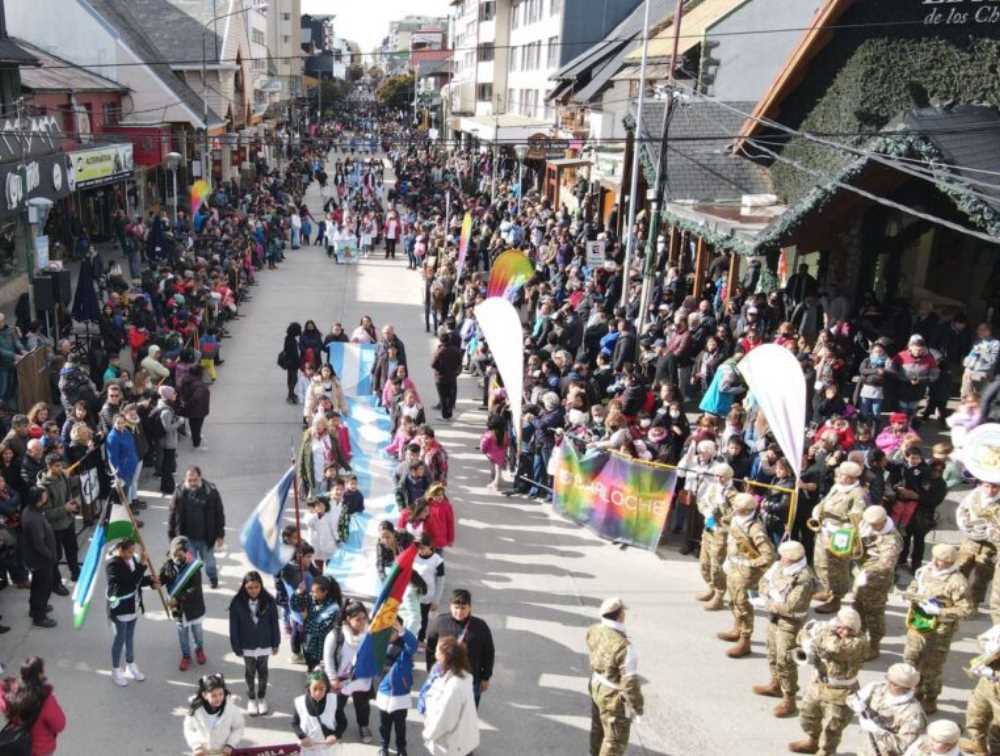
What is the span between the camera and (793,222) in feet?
41.5

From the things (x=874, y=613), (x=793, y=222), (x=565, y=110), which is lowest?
(x=874, y=613)

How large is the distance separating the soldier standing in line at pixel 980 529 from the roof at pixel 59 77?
2384 centimetres

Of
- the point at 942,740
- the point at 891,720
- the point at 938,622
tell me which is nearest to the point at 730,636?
the point at 938,622

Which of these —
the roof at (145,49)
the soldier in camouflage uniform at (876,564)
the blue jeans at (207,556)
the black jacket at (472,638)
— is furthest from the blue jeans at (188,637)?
the roof at (145,49)

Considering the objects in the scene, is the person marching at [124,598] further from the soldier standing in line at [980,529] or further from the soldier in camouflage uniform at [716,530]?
the soldier standing in line at [980,529]

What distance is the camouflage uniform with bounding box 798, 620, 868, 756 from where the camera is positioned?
642 centimetres

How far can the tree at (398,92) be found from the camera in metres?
107

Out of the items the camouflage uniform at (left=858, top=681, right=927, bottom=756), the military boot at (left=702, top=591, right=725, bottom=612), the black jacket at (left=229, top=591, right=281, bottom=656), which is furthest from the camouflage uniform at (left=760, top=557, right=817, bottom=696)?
the black jacket at (left=229, top=591, right=281, bottom=656)

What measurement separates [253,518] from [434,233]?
62.0 ft

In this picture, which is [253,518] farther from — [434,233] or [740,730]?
[434,233]

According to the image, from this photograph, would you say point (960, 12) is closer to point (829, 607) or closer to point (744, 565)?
point (829, 607)

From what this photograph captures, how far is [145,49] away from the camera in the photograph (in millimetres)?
33156

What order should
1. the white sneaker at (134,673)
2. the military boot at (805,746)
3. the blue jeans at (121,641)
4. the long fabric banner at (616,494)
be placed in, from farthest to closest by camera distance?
the long fabric banner at (616,494) < the white sneaker at (134,673) < the blue jeans at (121,641) < the military boot at (805,746)

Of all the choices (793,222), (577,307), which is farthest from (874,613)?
(577,307)
